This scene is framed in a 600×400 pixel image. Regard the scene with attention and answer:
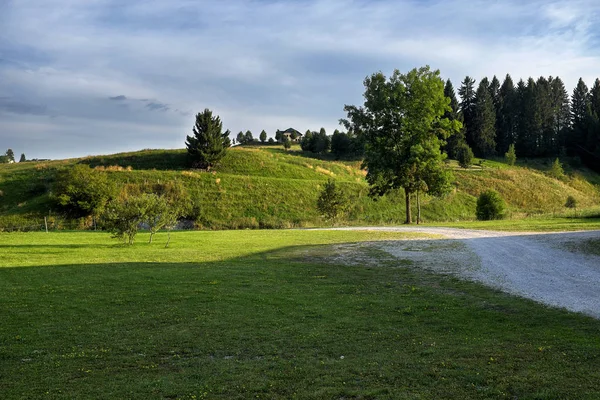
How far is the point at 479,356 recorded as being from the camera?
289 inches

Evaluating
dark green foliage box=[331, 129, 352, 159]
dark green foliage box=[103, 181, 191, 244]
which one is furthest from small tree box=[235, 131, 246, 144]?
dark green foliage box=[103, 181, 191, 244]

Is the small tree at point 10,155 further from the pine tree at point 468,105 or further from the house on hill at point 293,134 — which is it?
the pine tree at point 468,105

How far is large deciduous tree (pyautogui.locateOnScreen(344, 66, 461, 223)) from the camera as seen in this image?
4388 cm

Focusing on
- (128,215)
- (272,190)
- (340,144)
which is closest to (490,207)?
(272,190)

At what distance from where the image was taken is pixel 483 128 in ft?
347

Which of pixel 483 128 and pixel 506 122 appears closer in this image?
pixel 483 128

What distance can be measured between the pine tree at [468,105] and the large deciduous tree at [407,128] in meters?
69.8

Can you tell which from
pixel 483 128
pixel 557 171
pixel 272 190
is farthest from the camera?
pixel 483 128

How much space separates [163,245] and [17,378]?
21627 mm

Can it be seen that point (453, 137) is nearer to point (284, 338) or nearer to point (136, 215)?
point (136, 215)

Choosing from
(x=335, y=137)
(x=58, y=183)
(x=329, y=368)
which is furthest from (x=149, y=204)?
(x=335, y=137)

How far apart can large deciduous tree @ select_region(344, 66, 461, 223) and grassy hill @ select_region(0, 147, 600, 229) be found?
927 centimetres

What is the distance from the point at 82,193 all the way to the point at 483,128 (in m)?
90.1

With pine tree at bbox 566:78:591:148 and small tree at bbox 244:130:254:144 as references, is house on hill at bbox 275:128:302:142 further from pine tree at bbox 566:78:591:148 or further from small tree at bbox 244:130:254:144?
pine tree at bbox 566:78:591:148
